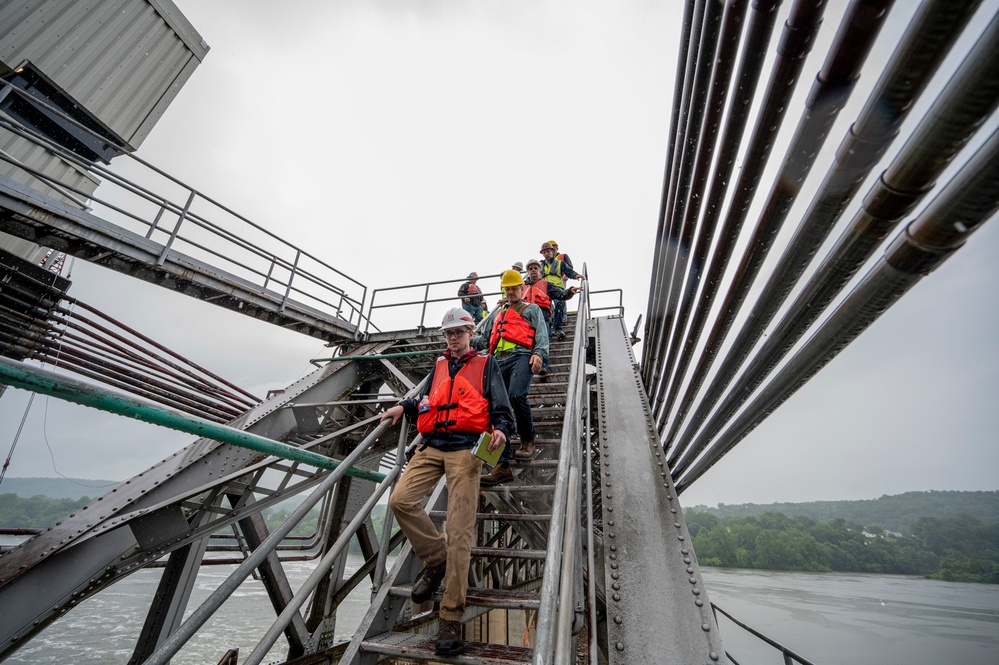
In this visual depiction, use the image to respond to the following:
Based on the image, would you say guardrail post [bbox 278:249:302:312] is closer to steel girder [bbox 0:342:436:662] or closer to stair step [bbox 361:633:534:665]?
steel girder [bbox 0:342:436:662]

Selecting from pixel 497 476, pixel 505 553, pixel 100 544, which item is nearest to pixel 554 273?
pixel 497 476

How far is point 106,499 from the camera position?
14.3 ft

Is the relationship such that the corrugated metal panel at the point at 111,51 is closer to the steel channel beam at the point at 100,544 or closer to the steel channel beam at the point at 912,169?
the steel channel beam at the point at 100,544

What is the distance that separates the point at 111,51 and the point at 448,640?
46.3 feet

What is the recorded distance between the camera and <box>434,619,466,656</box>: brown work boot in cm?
220

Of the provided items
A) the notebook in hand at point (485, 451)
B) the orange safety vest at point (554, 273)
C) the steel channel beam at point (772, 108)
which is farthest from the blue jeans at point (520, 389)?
the orange safety vest at point (554, 273)

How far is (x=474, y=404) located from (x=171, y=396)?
6433 millimetres

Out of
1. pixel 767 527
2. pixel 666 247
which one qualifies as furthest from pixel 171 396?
pixel 767 527

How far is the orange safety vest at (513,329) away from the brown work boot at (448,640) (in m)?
2.70

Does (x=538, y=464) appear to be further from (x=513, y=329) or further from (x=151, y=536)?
(x=151, y=536)

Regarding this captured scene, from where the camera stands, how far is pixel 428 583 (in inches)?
104

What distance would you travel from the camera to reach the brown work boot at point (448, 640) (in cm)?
220

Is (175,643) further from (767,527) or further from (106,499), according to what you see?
(767,527)

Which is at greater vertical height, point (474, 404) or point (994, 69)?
point (994, 69)
